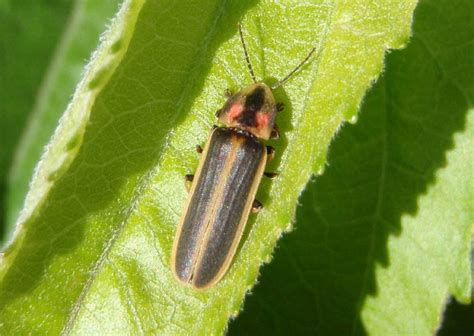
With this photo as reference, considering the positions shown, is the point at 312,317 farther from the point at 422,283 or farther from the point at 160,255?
the point at 160,255

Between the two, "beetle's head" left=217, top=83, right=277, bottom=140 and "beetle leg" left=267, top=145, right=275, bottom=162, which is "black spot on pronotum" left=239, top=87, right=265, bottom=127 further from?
"beetle leg" left=267, top=145, right=275, bottom=162

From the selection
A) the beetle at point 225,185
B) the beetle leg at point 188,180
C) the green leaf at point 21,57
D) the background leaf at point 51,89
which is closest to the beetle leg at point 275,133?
the beetle at point 225,185

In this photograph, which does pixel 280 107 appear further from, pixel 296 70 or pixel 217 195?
pixel 217 195

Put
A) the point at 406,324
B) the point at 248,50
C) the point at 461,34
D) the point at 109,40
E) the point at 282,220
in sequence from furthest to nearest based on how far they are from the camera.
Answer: the point at 406,324 → the point at 461,34 → the point at 248,50 → the point at 282,220 → the point at 109,40

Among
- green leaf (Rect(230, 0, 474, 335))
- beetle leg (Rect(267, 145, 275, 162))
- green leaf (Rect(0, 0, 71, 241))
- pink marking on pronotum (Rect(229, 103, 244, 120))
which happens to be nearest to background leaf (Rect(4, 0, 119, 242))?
green leaf (Rect(0, 0, 71, 241))

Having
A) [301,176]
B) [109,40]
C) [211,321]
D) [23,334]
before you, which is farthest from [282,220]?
[23,334]
